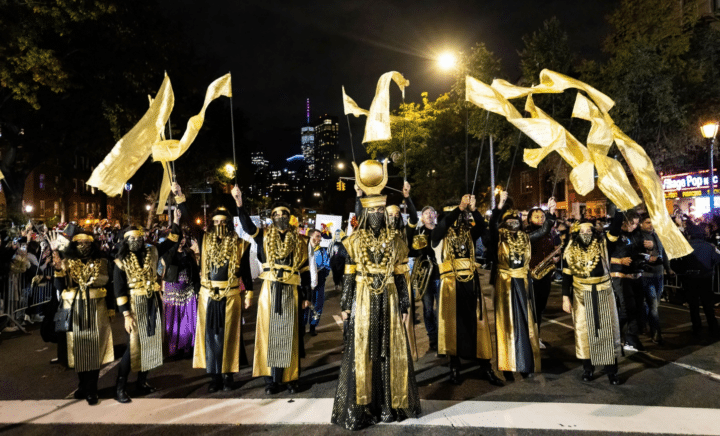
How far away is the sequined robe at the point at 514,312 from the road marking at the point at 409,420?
32.7 inches

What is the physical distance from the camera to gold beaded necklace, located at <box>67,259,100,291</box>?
520 cm

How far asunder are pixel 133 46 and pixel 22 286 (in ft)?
47.5

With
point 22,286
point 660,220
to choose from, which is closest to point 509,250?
point 660,220

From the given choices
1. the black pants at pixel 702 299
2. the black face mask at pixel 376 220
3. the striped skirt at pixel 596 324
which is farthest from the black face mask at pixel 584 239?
the black pants at pixel 702 299

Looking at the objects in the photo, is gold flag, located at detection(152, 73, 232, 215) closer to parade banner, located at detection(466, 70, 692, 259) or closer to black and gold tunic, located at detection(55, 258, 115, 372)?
black and gold tunic, located at detection(55, 258, 115, 372)

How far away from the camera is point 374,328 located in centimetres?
446

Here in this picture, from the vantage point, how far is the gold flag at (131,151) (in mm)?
5762

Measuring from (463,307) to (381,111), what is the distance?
2.74m

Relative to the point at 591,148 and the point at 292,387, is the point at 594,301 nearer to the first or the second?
the point at 591,148

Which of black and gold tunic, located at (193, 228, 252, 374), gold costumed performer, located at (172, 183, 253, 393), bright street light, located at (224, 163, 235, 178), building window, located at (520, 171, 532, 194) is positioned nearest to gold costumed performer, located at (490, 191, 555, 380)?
gold costumed performer, located at (172, 183, 253, 393)

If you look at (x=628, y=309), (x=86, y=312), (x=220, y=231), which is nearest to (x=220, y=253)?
(x=220, y=231)

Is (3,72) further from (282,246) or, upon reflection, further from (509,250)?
(509,250)

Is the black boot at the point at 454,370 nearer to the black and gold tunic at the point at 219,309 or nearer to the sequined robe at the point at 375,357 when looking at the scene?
the sequined robe at the point at 375,357

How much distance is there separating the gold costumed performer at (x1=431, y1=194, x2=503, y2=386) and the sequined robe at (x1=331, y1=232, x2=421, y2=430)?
5.15 feet
